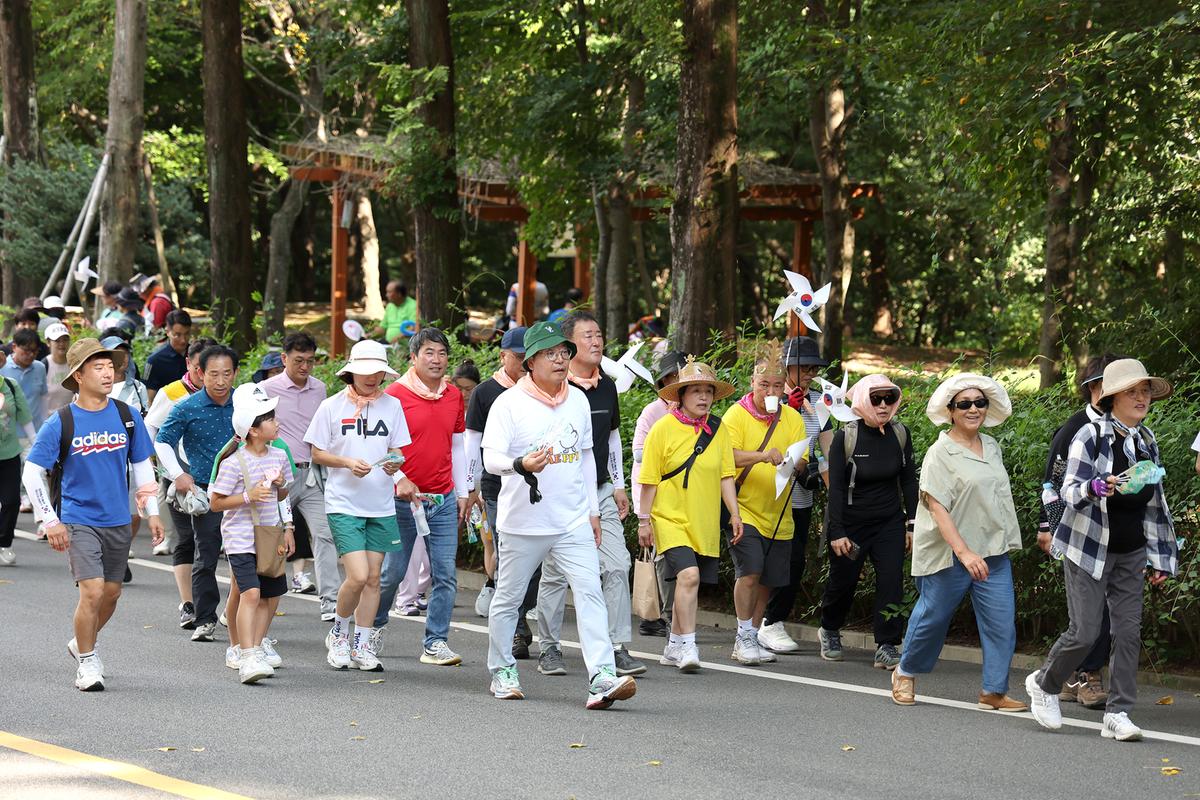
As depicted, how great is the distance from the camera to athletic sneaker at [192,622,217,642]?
9.74 metres

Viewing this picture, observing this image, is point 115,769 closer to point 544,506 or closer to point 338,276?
point 544,506

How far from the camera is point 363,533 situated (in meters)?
8.81

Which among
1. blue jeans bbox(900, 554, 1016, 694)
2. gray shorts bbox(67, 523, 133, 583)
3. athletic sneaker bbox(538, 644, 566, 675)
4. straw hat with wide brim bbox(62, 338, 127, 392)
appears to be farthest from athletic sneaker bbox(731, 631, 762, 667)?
straw hat with wide brim bbox(62, 338, 127, 392)

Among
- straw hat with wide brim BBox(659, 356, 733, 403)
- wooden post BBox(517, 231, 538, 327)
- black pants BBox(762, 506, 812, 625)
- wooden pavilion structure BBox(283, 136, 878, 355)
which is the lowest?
black pants BBox(762, 506, 812, 625)

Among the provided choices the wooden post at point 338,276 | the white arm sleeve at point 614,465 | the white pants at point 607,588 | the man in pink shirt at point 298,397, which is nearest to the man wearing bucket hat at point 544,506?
the white pants at point 607,588

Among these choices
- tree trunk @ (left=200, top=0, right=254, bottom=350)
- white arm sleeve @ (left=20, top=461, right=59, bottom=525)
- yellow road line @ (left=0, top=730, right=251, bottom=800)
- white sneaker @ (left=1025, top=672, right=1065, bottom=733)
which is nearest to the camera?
yellow road line @ (left=0, top=730, right=251, bottom=800)

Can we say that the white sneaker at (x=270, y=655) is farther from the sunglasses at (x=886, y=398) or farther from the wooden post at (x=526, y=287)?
the wooden post at (x=526, y=287)

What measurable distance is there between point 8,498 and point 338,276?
18.8m

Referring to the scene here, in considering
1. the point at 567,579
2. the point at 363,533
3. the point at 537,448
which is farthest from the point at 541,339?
the point at 363,533

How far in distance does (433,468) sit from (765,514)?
207cm

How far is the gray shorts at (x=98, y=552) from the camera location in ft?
26.7

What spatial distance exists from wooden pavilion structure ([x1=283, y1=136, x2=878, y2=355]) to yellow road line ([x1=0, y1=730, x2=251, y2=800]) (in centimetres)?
1661

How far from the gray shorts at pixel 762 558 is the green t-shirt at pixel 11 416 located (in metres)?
6.43

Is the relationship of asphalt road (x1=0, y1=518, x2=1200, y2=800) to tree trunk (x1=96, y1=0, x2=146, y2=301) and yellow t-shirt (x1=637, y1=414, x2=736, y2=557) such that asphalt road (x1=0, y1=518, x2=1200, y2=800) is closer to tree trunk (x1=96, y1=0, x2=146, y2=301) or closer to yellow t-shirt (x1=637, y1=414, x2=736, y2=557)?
yellow t-shirt (x1=637, y1=414, x2=736, y2=557)
